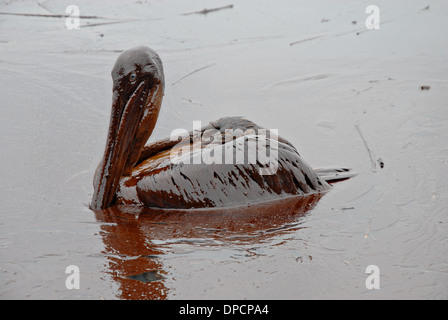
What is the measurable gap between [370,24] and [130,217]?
721 cm

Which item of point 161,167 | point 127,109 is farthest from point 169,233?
point 127,109

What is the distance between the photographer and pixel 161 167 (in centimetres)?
416

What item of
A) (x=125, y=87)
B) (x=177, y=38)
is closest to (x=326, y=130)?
(x=125, y=87)

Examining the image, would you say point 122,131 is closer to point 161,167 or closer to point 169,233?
point 161,167

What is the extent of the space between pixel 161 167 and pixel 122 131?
380mm

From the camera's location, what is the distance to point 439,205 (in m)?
4.14

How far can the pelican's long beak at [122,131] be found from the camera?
4160 mm

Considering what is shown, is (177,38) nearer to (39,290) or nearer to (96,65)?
(96,65)

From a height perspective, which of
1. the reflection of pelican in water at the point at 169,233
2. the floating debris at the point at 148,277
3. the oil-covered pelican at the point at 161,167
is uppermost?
the oil-covered pelican at the point at 161,167

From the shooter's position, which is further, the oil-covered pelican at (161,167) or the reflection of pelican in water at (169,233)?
the oil-covered pelican at (161,167)

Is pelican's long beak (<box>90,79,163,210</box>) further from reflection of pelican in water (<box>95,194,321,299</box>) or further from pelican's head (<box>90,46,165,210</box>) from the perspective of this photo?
reflection of pelican in water (<box>95,194,321,299</box>)

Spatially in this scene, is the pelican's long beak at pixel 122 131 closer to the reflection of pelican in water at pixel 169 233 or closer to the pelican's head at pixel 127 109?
the pelican's head at pixel 127 109

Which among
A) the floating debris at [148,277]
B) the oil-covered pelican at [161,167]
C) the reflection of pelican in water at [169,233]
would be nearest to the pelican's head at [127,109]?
the oil-covered pelican at [161,167]

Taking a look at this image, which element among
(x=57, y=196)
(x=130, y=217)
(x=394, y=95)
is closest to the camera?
(x=130, y=217)
